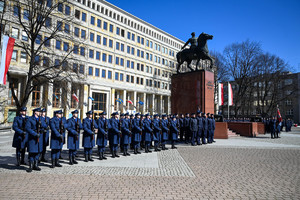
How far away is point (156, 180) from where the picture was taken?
575 cm

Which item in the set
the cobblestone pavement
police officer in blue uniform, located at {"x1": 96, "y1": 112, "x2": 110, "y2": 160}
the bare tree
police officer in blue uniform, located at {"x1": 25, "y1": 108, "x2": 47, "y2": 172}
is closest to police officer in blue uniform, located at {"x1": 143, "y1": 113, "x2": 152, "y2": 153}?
police officer in blue uniform, located at {"x1": 96, "y1": 112, "x2": 110, "y2": 160}

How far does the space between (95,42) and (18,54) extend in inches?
570

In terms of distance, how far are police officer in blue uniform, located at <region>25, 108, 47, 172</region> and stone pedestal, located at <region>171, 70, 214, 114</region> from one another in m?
11.8

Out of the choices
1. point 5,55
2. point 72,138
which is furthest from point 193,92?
point 5,55

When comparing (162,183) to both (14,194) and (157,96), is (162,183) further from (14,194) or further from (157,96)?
(157,96)

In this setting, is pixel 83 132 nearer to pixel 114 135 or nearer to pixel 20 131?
pixel 114 135

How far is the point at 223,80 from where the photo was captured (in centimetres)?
3734

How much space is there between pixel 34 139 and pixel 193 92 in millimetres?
12341

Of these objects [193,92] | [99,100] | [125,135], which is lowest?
[125,135]

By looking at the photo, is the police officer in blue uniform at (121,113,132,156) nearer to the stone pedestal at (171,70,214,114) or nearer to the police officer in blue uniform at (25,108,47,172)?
the police officer in blue uniform at (25,108,47,172)

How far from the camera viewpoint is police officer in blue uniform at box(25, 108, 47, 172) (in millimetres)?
6719

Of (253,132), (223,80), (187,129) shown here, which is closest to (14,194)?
(187,129)

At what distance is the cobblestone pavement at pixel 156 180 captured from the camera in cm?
467

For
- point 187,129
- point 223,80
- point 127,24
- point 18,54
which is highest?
point 127,24
